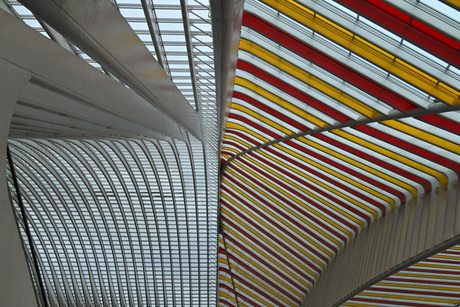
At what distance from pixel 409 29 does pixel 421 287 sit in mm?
15935

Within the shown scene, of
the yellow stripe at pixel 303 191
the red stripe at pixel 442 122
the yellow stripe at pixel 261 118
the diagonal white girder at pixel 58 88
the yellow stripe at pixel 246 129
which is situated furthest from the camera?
the yellow stripe at pixel 246 129

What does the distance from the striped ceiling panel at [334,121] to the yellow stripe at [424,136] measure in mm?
31

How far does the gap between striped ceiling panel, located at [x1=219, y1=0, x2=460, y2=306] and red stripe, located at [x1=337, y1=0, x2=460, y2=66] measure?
0.02 metres

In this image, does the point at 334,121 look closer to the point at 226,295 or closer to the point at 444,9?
the point at 444,9

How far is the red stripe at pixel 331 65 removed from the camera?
12.1 m

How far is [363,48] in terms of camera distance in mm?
11031

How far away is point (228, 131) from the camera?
24.0 meters

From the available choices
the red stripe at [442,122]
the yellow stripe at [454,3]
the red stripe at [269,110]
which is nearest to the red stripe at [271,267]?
the red stripe at [269,110]

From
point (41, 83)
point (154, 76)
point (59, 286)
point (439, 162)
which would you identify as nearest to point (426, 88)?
point (439, 162)

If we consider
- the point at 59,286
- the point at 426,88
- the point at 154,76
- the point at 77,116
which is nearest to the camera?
the point at 77,116

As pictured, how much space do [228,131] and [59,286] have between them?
20.1 metres

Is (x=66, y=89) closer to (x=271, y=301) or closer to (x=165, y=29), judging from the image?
(x=165, y=29)

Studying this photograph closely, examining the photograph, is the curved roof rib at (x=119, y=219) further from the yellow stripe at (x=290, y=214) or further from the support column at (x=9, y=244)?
the support column at (x=9, y=244)

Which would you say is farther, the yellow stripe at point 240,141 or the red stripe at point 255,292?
the red stripe at point 255,292
